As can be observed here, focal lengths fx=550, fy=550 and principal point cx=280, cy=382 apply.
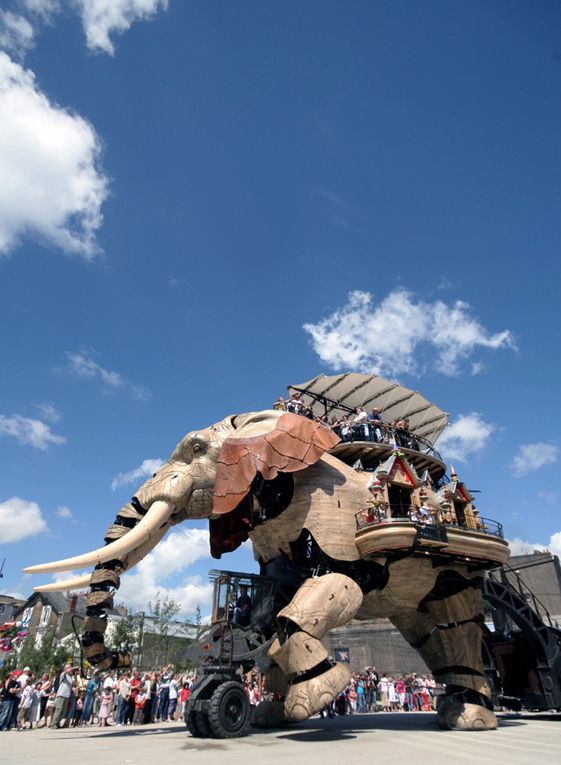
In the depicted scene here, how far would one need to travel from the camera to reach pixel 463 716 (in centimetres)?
987

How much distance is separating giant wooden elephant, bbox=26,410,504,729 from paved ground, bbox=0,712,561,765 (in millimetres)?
1142

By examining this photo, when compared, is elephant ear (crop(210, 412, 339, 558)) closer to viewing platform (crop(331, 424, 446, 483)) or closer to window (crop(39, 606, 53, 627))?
viewing platform (crop(331, 424, 446, 483))

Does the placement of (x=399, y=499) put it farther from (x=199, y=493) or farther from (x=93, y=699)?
(x=93, y=699)

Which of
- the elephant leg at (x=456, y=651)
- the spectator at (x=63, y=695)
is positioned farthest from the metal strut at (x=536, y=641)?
the spectator at (x=63, y=695)

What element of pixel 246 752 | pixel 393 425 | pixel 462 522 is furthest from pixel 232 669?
pixel 393 425

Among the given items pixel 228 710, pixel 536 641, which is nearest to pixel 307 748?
pixel 228 710

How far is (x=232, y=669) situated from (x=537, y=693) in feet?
28.8

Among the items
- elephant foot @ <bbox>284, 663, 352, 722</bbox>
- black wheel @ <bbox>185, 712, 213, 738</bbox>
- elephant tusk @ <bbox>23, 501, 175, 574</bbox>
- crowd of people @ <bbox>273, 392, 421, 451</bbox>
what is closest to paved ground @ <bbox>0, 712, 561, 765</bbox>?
black wheel @ <bbox>185, 712, 213, 738</bbox>

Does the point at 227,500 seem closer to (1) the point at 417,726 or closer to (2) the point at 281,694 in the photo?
(2) the point at 281,694

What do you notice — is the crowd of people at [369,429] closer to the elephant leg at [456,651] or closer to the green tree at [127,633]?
the elephant leg at [456,651]

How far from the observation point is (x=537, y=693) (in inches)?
530

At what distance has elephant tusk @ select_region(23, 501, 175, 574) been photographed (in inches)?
343

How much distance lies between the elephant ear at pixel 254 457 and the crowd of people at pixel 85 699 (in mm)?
5752

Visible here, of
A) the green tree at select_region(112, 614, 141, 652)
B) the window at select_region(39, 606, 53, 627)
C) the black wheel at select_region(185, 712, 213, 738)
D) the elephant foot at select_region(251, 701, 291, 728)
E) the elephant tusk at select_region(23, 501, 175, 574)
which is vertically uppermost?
the window at select_region(39, 606, 53, 627)
